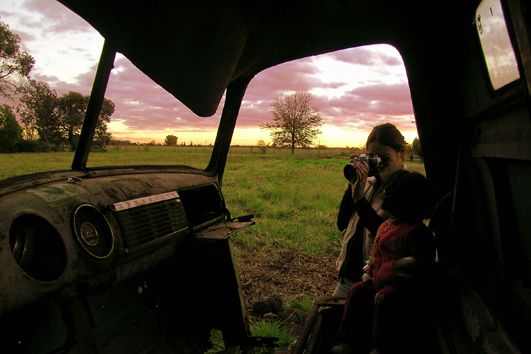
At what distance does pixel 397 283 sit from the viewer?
1765 millimetres

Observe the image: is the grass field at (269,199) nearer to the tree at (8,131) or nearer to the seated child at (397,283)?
the tree at (8,131)

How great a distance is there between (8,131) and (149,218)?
724 mm

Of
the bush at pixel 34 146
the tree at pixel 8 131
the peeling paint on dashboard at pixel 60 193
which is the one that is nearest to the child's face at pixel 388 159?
the peeling paint on dashboard at pixel 60 193

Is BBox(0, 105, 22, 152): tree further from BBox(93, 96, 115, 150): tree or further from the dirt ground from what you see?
the dirt ground

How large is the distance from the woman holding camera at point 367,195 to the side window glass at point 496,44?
77 cm

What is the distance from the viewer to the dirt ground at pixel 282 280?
4102 mm

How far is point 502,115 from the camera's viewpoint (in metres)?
1.65

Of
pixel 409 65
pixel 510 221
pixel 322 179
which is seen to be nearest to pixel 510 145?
pixel 510 221

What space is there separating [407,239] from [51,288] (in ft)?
Result: 5.05

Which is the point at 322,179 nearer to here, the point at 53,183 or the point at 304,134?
the point at 53,183

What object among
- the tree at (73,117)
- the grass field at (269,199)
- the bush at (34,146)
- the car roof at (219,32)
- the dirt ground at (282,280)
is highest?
the car roof at (219,32)

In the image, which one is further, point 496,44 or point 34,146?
point 34,146

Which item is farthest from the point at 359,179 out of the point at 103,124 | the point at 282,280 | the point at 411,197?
the point at 282,280

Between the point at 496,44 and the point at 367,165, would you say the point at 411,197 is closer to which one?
the point at 367,165
